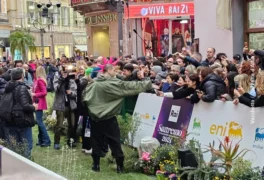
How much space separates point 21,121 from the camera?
8.49m

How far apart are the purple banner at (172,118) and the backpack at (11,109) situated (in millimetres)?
2487

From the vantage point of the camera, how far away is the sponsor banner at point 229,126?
6.61 metres

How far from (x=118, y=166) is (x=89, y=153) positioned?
1.81 metres

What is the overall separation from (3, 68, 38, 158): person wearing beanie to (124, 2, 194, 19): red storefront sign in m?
12.6

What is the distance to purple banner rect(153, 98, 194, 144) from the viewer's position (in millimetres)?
8164

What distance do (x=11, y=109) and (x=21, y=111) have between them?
0.59ft

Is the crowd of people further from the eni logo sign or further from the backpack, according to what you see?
the eni logo sign

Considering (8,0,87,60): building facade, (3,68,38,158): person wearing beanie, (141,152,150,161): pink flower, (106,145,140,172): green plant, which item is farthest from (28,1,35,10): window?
(141,152,150,161): pink flower

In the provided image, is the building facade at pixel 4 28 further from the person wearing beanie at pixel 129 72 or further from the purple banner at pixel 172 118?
the purple banner at pixel 172 118

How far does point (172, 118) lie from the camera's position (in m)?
8.54

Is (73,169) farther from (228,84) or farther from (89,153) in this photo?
(228,84)

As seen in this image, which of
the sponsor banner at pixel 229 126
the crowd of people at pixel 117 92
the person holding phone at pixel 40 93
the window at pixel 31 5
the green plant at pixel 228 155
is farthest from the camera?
the window at pixel 31 5

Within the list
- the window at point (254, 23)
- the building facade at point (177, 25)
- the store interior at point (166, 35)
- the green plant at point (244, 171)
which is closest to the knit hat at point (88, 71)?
the building facade at point (177, 25)

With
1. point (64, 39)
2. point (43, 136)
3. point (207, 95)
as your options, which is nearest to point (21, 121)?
point (43, 136)
